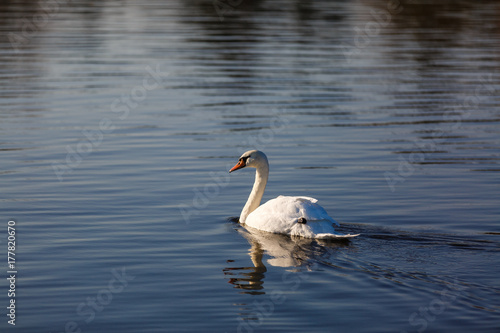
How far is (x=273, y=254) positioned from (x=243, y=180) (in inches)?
229

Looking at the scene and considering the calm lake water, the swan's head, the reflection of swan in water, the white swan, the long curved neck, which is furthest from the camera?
the swan's head

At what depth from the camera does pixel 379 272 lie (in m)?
11.2

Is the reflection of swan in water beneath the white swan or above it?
beneath

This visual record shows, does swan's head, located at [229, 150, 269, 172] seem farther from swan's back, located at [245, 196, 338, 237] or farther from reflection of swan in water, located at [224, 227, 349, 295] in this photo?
reflection of swan in water, located at [224, 227, 349, 295]

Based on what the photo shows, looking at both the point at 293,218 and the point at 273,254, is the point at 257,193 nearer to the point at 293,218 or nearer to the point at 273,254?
the point at 293,218

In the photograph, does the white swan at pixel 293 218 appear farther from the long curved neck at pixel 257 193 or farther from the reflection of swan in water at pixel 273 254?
the reflection of swan in water at pixel 273 254

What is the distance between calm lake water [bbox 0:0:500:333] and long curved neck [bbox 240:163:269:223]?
41cm

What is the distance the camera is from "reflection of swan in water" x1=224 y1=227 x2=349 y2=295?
37.5ft

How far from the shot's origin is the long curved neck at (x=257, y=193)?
1467cm

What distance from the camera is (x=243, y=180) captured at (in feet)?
59.9

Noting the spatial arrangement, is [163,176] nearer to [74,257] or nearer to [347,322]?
[74,257]

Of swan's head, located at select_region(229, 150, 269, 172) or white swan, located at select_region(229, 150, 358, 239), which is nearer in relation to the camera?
white swan, located at select_region(229, 150, 358, 239)

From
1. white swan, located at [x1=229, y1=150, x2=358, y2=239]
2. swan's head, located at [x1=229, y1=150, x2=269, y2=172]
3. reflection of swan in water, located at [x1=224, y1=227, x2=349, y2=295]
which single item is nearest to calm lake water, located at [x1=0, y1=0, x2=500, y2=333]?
reflection of swan in water, located at [x1=224, y1=227, x2=349, y2=295]

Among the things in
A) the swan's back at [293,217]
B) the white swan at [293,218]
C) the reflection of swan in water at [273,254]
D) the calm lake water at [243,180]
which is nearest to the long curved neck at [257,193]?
the white swan at [293,218]
